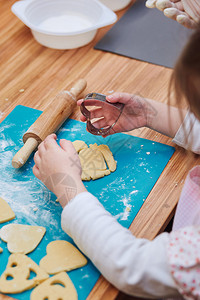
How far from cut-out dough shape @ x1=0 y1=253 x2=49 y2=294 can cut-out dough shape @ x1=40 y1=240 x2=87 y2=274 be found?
0.02 m

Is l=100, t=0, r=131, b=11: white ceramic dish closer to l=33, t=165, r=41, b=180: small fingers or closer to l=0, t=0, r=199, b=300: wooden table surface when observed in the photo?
l=0, t=0, r=199, b=300: wooden table surface

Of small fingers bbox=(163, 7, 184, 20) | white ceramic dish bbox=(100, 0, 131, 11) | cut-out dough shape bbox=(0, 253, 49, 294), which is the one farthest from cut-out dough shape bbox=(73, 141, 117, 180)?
white ceramic dish bbox=(100, 0, 131, 11)

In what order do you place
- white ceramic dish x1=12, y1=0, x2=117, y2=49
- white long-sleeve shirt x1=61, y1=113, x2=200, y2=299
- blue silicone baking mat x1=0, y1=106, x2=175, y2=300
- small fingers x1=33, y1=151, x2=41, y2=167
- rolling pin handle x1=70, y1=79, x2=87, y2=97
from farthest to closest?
white ceramic dish x1=12, y1=0, x2=117, y2=49 < rolling pin handle x1=70, y1=79, x2=87, y2=97 < small fingers x1=33, y1=151, x2=41, y2=167 < blue silicone baking mat x1=0, y1=106, x2=175, y2=300 < white long-sleeve shirt x1=61, y1=113, x2=200, y2=299

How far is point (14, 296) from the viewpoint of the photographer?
0.69 metres

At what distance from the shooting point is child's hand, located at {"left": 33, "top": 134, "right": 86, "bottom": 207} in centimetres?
81

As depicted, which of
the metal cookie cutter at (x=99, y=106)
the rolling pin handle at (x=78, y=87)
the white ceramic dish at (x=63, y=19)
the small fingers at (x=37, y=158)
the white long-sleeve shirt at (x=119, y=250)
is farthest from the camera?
the white ceramic dish at (x=63, y=19)

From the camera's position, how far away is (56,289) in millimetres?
699

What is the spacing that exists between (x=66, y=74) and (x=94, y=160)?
401 millimetres

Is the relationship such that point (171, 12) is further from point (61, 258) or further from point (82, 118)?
point (61, 258)

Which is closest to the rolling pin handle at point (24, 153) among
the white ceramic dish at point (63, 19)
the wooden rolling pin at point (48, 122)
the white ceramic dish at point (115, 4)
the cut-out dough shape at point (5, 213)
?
the wooden rolling pin at point (48, 122)

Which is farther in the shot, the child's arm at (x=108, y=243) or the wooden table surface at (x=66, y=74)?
the wooden table surface at (x=66, y=74)

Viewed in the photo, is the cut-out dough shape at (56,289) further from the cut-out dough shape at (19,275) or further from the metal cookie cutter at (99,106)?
the metal cookie cutter at (99,106)

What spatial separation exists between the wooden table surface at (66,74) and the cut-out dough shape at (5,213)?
0.33 metres

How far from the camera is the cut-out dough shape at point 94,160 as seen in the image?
0.91 metres
